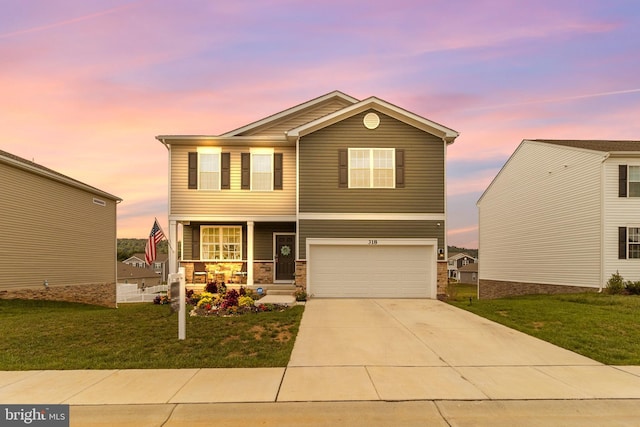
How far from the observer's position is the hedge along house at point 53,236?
56.5 feet

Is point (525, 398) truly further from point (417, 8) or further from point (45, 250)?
point (45, 250)

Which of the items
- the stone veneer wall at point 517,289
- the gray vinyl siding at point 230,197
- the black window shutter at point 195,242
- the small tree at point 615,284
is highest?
the gray vinyl siding at point 230,197

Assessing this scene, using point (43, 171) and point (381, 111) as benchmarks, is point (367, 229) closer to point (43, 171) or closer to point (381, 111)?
point (381, 111)

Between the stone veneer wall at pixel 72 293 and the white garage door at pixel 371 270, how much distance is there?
12864mm

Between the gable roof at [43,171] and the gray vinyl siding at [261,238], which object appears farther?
the gray vinyl siding at [261,238]

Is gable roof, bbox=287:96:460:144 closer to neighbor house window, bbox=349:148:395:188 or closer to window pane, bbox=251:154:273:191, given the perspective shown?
neighbor house window, bbox=349:148:395:188

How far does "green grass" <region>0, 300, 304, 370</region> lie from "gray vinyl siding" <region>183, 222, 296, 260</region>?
662 centimetres

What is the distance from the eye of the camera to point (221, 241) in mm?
18734

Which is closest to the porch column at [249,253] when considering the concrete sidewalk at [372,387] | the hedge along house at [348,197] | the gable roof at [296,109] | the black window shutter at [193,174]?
the hedge along house at [348,197]

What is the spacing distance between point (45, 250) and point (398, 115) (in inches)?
706

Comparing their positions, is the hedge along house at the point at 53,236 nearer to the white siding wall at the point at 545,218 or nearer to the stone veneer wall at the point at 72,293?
the stone veneer wall at the point at 72,293

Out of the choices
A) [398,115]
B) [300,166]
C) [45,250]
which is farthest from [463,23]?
[45,250]

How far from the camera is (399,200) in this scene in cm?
1664

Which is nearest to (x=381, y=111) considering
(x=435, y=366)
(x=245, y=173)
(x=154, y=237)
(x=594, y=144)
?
(x=245, y=173)
